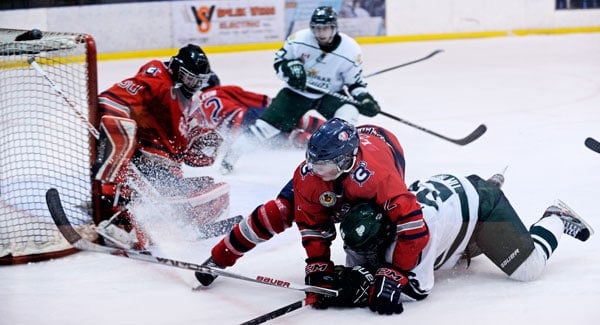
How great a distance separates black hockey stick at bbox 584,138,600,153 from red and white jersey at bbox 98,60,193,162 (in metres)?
1.51

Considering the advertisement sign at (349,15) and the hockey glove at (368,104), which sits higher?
the advertisement sign at (349,15)

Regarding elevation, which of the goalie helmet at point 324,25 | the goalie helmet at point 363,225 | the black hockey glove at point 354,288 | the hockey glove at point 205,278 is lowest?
the hockey glove at point 205,278

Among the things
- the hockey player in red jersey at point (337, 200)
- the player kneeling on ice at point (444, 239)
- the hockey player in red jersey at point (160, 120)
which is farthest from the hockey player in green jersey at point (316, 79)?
the hockey player in red jersey at point (337, 200)

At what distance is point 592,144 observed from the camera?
415 centimetres

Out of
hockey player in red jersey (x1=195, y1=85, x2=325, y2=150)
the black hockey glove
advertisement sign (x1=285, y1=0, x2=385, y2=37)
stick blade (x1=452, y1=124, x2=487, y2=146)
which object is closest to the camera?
the black hockey glove

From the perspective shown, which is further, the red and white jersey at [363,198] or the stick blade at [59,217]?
the stick blade at [59,217]

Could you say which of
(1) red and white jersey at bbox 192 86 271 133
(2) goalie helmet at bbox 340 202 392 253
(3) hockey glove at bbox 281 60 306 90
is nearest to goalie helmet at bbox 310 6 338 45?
(3) hockey glove at bbox 281 60 306 90

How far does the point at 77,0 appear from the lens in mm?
2797

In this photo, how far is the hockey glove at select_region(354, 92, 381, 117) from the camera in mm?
4891

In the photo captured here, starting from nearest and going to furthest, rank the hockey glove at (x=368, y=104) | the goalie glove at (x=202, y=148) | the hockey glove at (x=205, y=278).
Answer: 1. the hockey glove at (x=205, y=278)
2. the goalie glove at (x=202, y=148)
3. the hockey glove at (x=368, y=104)

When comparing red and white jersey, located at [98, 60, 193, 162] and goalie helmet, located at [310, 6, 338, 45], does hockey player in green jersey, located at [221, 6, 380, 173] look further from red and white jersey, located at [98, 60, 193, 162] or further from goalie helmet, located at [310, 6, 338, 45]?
red and white jersey, located at [98, 60, 193, 162]

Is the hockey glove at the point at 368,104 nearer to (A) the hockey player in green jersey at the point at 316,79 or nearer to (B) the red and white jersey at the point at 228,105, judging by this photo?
(A) the hockey player in green jersey at the point at 316,79

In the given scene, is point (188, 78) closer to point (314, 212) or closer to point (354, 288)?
point (314, 212)

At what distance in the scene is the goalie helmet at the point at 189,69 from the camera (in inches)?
149
